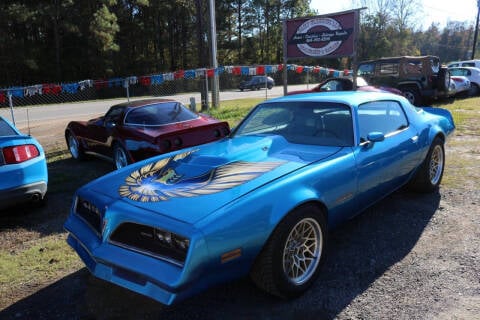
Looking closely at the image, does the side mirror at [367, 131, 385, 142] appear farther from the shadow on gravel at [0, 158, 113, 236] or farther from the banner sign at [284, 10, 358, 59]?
the banner sign at [284, 10, 358, 59]

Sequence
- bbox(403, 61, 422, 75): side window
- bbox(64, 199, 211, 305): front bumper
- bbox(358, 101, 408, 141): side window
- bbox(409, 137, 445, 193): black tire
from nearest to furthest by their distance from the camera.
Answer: bbox(64, 199, 211, 305): front bumper, bbox(358, 101, 408, 141): side window, bbox(409, 137, 445, 193): black tire, bbox(403, 61, 422, 75): side window

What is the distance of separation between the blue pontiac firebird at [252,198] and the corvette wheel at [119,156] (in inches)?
106

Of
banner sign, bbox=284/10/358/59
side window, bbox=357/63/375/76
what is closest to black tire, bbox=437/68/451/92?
side window, bbox=357/63/375/76

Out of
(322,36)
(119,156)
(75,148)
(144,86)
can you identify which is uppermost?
(322,36)

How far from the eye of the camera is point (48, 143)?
1023 centimetres

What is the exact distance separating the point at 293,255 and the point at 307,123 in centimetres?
149

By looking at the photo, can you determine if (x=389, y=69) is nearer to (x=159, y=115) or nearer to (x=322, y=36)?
(x=322, y=36)

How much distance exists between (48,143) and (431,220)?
9.27 m

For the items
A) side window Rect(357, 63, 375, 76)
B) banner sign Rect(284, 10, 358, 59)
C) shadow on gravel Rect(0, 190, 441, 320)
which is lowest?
shadow on gravel Rect(0, 190, 441, 320)

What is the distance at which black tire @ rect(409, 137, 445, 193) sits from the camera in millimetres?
4672

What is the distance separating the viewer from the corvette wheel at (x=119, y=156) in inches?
251

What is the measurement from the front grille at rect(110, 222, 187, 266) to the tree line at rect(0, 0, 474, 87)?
13882mm

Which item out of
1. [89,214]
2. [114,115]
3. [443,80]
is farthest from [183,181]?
[443,80]

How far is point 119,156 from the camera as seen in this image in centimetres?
655
